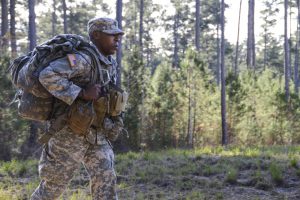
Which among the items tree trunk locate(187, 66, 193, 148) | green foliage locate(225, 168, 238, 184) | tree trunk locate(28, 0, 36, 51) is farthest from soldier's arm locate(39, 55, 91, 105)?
tree trunk locate(187, 66, 193, 148)

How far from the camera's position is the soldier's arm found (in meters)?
3.07

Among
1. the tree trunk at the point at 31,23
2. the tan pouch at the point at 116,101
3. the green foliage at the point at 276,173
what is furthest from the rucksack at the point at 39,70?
the tree trunk at the point at 31,23

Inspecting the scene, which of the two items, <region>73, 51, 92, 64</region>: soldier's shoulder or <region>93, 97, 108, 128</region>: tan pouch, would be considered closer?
<region>73, 51, 92, 64</region>: soldier's shoulder

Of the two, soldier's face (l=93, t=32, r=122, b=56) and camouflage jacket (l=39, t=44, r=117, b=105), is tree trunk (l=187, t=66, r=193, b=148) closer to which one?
soldier's face (l=93, t=32, r=122, b=56)

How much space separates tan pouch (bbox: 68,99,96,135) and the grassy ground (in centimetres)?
160

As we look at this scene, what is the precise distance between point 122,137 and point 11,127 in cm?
454

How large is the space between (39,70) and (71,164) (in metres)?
0.80

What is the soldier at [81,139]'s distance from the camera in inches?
125

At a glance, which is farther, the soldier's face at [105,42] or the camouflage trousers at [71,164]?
the soldier's face at [105,42]

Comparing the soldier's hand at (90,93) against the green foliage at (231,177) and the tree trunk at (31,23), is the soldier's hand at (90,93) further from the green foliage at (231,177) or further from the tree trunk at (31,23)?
the tree trunk at (31,23)

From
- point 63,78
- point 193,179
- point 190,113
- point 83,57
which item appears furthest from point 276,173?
point 190,113

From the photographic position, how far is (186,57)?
16.2 metres

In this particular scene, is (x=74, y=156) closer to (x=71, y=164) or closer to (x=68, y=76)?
(x=71, y=164)

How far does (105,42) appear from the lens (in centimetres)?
354
